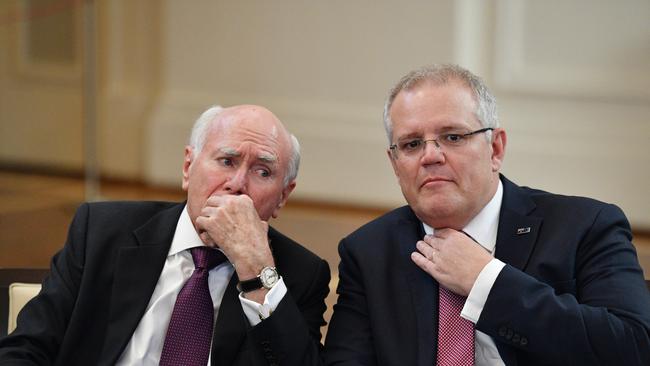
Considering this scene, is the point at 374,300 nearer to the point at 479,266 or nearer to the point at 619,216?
A: the point at 479,266

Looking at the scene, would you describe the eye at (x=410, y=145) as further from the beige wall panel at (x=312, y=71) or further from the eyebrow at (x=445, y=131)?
the beige wall panel at (x=312, y=71)

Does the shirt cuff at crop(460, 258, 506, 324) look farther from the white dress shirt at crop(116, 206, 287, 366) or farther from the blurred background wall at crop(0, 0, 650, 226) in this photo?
the blurred background wall at crop(0, 0, 650, 226)

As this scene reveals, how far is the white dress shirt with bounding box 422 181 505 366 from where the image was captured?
9.74ft

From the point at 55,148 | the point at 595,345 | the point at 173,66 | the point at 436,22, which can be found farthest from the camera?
the point at 173,66

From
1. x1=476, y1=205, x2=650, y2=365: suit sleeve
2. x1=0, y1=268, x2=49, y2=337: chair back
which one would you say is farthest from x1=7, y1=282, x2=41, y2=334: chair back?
x1=476, y1=205, x2=650, y2=365: suit sleeve

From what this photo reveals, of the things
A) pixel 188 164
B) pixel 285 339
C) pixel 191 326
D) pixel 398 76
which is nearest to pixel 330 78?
pixel 398 76

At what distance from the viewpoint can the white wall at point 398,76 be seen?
6.20 meters

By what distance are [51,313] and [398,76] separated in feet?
13.2

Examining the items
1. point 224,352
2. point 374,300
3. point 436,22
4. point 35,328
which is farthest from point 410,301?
point 436,22

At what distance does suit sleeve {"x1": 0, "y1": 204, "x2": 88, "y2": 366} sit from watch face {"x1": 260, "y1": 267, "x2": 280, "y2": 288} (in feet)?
1.91

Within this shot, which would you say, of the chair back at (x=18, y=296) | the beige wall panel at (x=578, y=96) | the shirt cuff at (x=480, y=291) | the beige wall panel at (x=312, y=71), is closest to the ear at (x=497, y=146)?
the shirt cuff at (x=480, y=291)

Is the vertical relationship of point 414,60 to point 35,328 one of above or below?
above

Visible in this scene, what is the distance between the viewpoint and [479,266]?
3012 mm

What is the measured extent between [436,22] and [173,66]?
1986 millimetres
